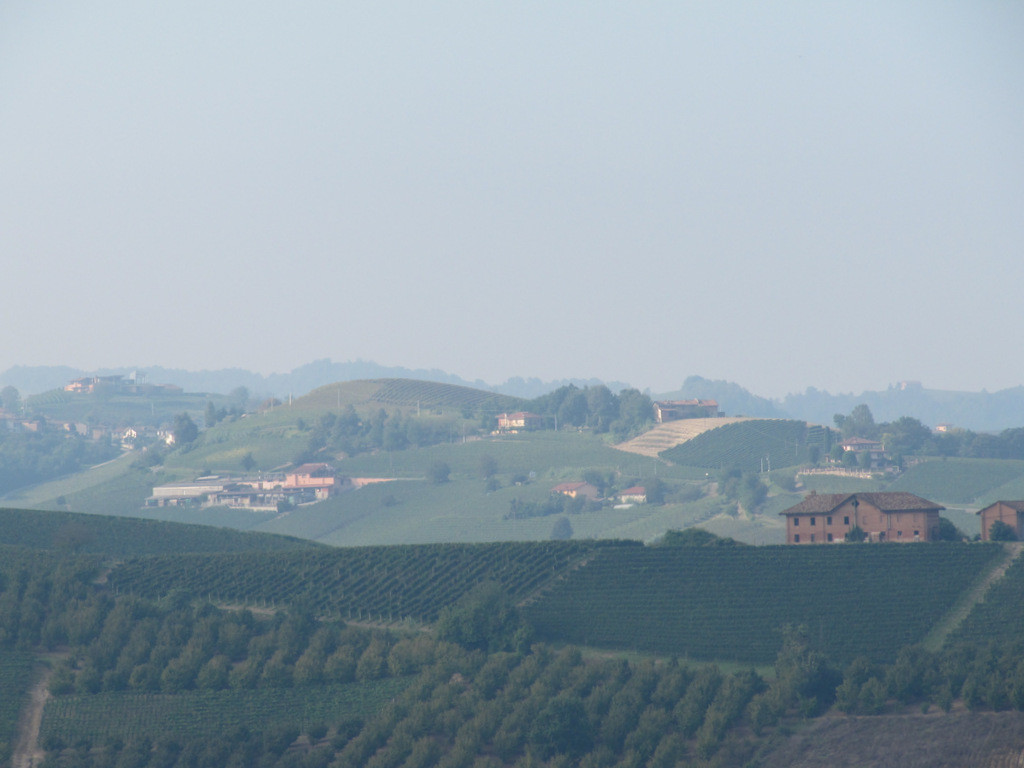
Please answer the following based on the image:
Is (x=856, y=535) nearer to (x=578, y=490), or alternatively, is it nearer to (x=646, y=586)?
(x=646, y=586)

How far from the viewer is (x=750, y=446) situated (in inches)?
5630

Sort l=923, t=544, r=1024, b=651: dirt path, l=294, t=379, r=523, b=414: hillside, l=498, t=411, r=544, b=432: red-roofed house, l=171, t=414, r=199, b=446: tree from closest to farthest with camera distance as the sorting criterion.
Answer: l=923, t=544, r=1024, b=651: dirt path, l=498, t=411, r=544, b=432: red-roofed house, l=171, t=414, r=199, b=446: tree, l=294, t=379, r=523, b=414: hillside

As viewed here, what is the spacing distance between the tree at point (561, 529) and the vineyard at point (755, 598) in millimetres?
53340

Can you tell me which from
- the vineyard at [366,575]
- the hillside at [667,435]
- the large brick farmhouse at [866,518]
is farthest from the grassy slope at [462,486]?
the vineyard at [366,575]

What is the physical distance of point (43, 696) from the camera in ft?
157

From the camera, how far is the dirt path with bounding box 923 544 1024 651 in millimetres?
54938

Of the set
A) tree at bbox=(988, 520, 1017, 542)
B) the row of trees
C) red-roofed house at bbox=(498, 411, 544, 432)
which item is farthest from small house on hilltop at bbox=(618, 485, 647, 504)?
tree at bbox=(988, 520, 1017, 542)

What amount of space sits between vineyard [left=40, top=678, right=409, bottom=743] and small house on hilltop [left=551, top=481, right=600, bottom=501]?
83.9 metres

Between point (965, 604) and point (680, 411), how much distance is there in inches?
4411

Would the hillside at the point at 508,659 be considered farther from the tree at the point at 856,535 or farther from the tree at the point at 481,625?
the tree at the point at 856,535

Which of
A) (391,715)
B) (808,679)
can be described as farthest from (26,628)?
(808,679)

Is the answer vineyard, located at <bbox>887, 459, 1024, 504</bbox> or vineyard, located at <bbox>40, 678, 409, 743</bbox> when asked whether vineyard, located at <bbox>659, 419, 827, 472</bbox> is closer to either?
vineyard, located at <bbox>887, 459, 1024, 504</bbox>

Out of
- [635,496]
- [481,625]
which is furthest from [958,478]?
[481,625]

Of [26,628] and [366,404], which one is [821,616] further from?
[366,404]
